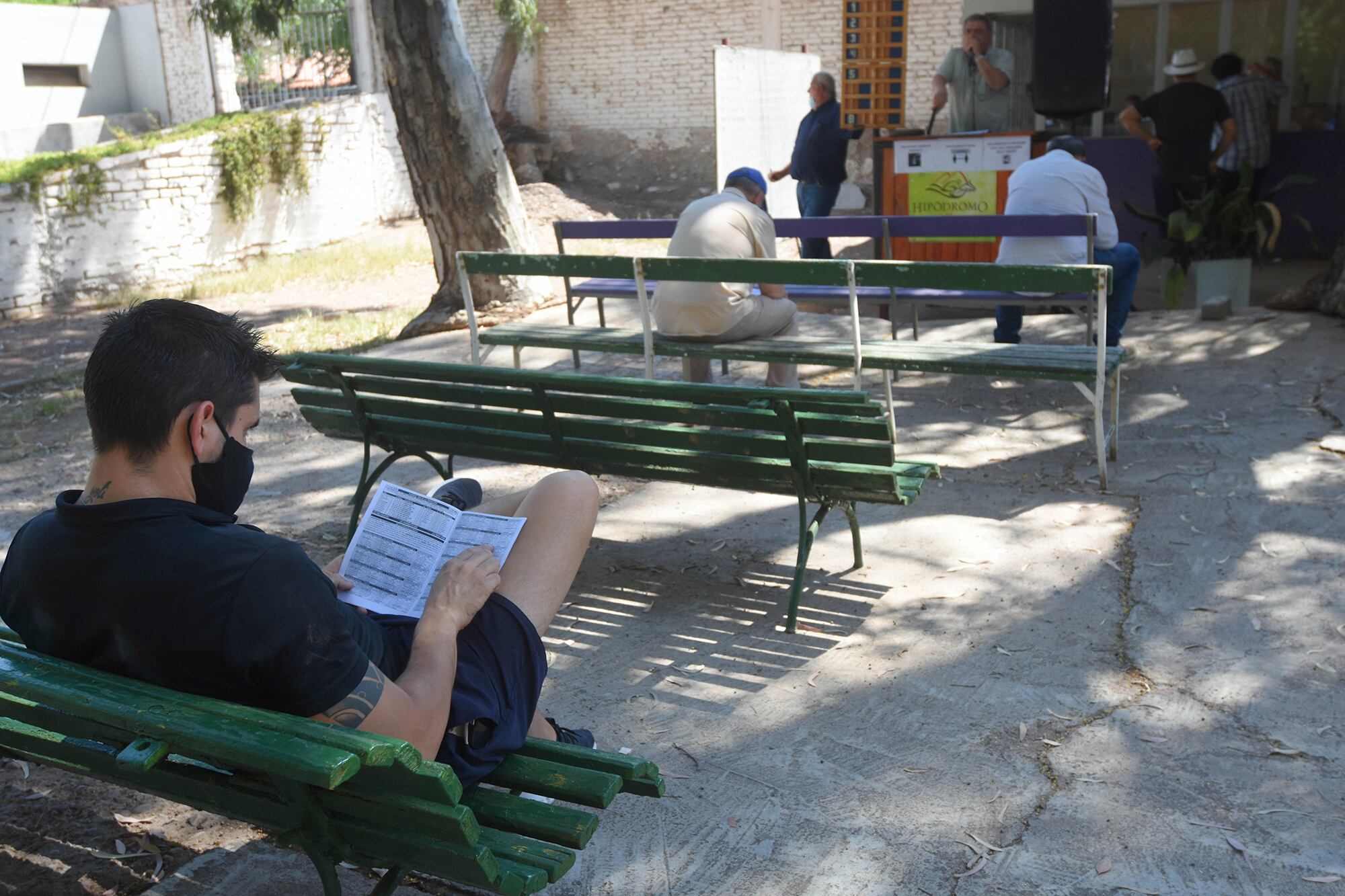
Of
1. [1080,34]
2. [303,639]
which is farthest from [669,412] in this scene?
[1080,34]

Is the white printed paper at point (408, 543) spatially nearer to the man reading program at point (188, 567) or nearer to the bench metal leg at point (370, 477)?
the man reading program at point (188, 567)

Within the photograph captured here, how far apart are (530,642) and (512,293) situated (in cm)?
709

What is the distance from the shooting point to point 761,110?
14.4 meters

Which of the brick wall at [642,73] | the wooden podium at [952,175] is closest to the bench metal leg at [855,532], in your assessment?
the wooden podium at [952,175]

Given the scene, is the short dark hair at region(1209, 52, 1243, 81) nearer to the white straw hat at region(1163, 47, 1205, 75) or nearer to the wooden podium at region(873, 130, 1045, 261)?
the white straw hat at region(1163, 47, 1205, 75)

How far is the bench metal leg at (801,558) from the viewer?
391 cm

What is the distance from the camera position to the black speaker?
1012cm

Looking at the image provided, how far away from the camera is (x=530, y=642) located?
245 centimetres

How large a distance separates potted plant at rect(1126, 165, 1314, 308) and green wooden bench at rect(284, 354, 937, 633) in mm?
6111

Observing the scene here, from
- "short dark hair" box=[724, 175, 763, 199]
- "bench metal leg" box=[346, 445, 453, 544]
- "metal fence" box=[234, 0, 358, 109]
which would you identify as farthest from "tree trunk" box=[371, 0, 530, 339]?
"metal fence" box=[234, 0, 358, 109]

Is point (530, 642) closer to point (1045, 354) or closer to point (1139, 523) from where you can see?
point (1139, 523)

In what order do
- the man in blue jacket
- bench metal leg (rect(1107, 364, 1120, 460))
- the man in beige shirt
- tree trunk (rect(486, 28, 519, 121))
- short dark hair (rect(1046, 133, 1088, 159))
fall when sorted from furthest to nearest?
tree trunk (rect(486, 28, 519, 121)) → the man in blue jacket → short dark hair (rect(1046, 133, 1088, 159)) → the man in beige shirt → bench metal leg (rect(1107, 364, 1120, 460))

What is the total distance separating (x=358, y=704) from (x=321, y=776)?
0.31m

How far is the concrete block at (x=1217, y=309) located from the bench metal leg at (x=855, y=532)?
4.48 m
